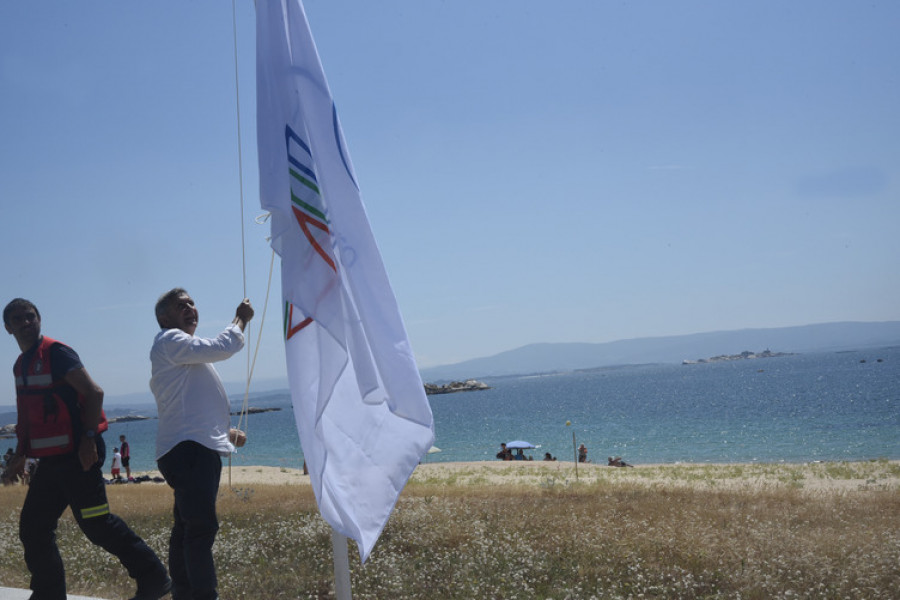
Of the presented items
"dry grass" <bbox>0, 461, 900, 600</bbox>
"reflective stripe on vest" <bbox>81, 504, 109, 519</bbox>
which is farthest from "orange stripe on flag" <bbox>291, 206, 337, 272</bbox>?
"dry grass" <bbox>0, 461, 900, 600</bbox>

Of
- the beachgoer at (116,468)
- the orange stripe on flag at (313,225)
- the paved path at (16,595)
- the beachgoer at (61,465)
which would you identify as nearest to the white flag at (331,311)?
the orange stripe on flag at (313,225)

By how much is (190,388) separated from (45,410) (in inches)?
43.0

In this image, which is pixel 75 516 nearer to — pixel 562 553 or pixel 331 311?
pixel 331 311

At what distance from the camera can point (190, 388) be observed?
12.8 feet

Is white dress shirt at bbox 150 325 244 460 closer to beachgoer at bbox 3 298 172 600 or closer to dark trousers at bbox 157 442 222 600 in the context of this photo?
dark trousers at bbox 157 442 222 600

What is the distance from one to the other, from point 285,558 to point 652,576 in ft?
9.90

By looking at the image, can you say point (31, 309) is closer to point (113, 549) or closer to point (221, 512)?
point (113, 549)

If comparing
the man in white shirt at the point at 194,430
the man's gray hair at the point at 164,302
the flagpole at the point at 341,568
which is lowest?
the flagpole at the point at 341,568

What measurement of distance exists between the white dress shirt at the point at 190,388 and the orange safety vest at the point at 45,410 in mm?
754

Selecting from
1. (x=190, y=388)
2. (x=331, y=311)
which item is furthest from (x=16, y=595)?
(x=331, y=311)

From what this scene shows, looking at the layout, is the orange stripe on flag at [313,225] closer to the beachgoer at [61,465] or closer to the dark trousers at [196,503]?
the dark trousers at [196,503]

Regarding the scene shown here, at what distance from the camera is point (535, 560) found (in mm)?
5957

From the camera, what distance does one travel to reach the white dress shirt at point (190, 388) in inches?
148

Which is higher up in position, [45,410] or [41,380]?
[41,380]
